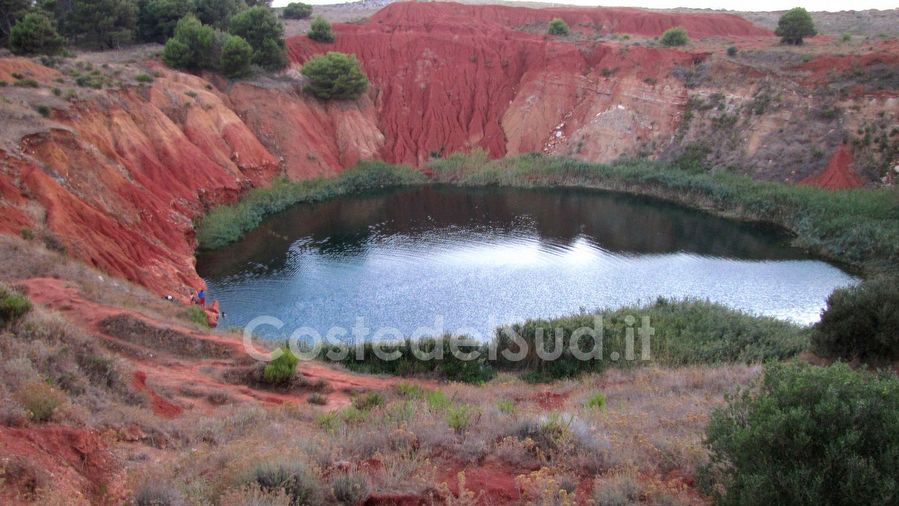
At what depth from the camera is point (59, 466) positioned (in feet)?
20.2

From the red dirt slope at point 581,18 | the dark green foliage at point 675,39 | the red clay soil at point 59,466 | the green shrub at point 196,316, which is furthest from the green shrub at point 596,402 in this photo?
the red dirt slope at point 581,18

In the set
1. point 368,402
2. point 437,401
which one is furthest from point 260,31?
point 437,401

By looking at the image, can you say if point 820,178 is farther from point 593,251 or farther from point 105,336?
point 105,336

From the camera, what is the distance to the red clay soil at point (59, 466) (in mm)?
5625

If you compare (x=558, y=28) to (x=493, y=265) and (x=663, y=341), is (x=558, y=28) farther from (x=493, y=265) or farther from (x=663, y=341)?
(x=663, y=341)

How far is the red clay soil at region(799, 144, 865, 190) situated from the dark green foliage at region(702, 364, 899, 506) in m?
33.2

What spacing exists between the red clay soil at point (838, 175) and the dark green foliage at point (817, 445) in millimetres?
33190

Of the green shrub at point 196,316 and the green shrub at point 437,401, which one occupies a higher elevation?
the green shrub at point 437,401

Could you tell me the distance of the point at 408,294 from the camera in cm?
2294

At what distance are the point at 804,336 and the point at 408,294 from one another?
40.2 feet

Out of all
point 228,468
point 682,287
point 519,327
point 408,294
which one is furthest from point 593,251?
point 228,468

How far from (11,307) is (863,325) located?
1563 centimetres

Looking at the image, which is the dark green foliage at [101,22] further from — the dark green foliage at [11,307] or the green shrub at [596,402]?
the green shrub at [596,402]

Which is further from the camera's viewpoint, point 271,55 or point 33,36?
point 271,55
